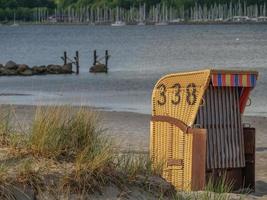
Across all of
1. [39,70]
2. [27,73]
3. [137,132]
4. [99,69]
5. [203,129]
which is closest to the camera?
[203,129]

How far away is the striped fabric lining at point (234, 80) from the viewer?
10590mm

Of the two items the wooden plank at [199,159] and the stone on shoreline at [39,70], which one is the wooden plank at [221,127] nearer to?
the wooden plank at [199,159]

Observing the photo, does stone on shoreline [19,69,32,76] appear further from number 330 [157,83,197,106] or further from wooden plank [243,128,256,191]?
number 330 [157,83,197,106]

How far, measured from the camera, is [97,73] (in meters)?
55.9

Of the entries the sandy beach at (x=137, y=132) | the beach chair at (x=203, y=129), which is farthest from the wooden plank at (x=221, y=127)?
the sandy beach at (x=137, y=132)

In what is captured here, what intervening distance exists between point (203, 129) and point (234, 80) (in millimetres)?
922

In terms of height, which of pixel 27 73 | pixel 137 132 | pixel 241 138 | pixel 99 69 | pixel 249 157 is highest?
pixel 241 138

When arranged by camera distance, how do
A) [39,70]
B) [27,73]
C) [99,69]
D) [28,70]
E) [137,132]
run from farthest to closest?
[99,69]
[39,70]
[28,70]
[27,73]
[137,132]

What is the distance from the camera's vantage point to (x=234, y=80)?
10781 mm

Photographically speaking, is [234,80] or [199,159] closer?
[199,159]

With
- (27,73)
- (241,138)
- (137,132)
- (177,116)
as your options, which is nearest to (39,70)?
(27,73)

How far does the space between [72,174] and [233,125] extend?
488cm

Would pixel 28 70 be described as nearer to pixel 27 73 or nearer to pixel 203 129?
pixel 27 73

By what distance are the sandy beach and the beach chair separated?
59 centimetres
